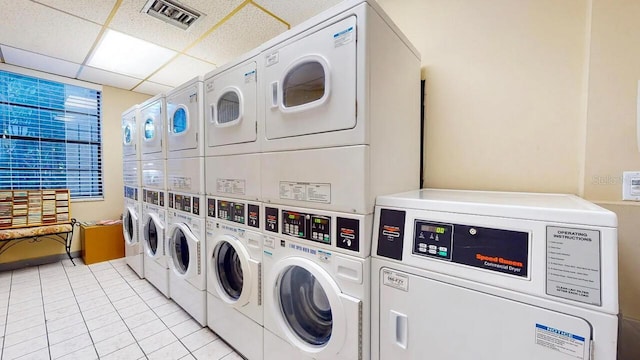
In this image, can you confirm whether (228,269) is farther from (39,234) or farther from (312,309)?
(39,234)

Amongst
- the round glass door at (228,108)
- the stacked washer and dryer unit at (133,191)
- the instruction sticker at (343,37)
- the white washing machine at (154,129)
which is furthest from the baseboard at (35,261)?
the instruction sticker at (343,37)

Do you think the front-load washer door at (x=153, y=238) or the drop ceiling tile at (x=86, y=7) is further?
the front-load washer door at (x=153, y=238)

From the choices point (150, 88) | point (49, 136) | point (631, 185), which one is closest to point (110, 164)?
point (49, 136)

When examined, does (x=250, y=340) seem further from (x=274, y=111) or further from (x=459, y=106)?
(x=459, y=106)

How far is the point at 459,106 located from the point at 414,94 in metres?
0.33

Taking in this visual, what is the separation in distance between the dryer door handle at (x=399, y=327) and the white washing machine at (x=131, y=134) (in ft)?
11.3

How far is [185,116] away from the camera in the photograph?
2271 millimetres

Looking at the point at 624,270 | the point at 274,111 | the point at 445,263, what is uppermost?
the point at 274,111

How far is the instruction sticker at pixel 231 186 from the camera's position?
1.77m

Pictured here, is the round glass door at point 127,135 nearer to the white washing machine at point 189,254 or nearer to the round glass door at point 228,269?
the white washing machine at point 189,254

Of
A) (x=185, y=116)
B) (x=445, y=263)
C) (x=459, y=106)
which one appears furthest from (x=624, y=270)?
(x=185, y=116)

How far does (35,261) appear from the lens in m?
3.78

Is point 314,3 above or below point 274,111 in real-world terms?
above

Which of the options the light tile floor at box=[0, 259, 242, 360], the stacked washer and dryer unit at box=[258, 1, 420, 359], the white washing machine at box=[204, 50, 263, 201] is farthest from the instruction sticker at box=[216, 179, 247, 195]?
the light tile floor at box=[0, 259, 242, 360]
